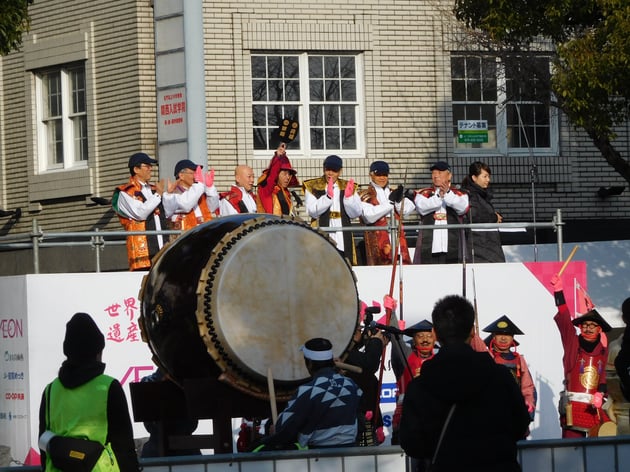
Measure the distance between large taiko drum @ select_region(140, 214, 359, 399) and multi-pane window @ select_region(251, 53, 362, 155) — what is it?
1111 centimetres

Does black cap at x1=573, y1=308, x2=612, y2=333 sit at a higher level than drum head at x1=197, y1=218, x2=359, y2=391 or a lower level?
lower

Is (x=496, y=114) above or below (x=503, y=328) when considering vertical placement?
above

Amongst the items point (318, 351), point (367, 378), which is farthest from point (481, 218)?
point (318, 351)

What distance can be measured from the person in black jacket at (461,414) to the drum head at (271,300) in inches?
128

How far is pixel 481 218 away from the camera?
16.2 metres

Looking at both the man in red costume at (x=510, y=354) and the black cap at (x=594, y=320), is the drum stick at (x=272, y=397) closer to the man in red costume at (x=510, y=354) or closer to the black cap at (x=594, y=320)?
the man in red costume at (x=510, y=354)

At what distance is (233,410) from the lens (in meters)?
10.5

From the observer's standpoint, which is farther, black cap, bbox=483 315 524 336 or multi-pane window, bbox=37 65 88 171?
multi-pane window, bbox=37 65 88 171

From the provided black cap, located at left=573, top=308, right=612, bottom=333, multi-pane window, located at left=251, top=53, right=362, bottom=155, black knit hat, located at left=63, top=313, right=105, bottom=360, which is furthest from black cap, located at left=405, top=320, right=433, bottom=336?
multi-pane window, located at left=251, top=53, right=362, bottom=155

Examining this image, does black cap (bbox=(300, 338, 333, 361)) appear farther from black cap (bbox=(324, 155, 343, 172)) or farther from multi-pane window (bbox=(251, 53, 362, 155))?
multi-pane window (bbox=(251, 53, 362, 155))

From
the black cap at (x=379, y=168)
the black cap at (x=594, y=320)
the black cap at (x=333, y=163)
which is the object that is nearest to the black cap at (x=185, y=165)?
the black cap at (x=333, y=163)

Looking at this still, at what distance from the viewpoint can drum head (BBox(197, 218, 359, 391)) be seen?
1028cm

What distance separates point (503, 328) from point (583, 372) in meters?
0.87

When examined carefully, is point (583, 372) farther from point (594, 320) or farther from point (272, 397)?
point (272, 397)
